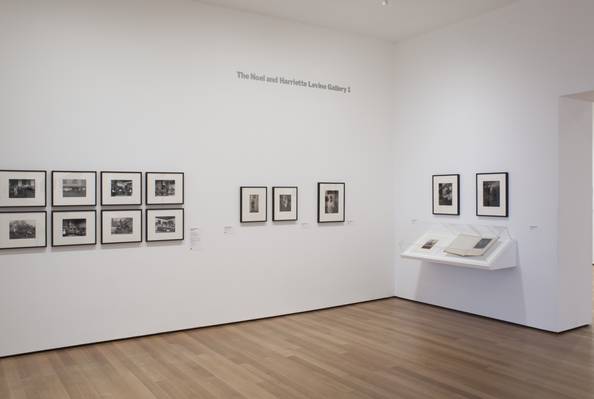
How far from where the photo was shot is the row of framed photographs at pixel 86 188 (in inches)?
282

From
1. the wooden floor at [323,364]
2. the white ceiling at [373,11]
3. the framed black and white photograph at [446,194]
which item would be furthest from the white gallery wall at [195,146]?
the framed black and white photograph at [446,194]

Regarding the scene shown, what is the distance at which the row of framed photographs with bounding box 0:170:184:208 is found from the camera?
716 centimetres

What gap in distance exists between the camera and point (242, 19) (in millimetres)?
9016

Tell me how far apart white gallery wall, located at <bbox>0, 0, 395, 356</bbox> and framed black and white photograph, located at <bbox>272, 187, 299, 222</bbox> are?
0.15 metres

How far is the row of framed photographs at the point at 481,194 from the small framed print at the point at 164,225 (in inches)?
189

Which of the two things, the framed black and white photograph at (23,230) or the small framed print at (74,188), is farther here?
the small framed print at (74,188)

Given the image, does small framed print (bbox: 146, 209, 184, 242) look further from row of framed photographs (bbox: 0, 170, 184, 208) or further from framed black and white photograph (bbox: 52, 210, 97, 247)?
framed black and white photograph (bbox: 52, 210, 97, 247)

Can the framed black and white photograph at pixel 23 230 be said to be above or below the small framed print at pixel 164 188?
below

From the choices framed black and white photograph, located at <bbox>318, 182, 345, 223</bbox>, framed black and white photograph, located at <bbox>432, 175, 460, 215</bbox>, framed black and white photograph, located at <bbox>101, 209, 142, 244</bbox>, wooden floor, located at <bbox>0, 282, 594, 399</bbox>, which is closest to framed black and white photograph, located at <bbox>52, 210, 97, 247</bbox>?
framed black and white photograph, located at <bbox>101, 209, 142, 244</bbox>

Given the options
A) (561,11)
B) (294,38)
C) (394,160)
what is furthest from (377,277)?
(561,11)

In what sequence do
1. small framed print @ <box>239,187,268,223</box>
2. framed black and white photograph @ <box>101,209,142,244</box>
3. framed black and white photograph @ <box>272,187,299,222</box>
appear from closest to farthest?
framed black and white photograph @ <box>101,209,142,244</box> < small framed print @ <box>239,187,268,223</box> < framed black and white photograph @ <box>272,187,299,222</box>

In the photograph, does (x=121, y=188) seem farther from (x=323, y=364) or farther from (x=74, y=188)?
(x=323, y=364)

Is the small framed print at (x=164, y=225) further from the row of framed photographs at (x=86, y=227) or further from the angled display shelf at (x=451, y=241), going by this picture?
the angled display shelf at (x=451, y=241)

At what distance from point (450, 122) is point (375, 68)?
1.96m
